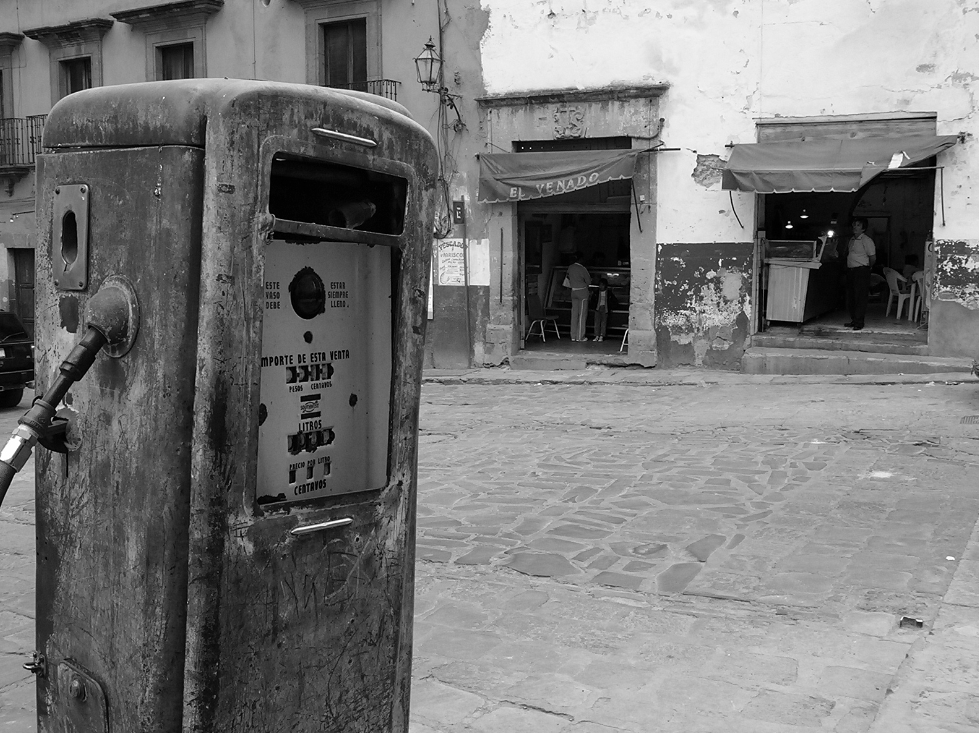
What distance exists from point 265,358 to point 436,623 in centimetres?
257

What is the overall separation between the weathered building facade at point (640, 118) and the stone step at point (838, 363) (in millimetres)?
431

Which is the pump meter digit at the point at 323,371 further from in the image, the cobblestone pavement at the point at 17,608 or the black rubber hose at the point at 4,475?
the cobblestone pavement at the point at 17,608

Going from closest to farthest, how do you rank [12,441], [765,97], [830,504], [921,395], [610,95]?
[12,441]
[830,504]
[921,395]
[765,97]
[610,95]

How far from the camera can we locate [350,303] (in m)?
2.92

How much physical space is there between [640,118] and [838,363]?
15.2 ft

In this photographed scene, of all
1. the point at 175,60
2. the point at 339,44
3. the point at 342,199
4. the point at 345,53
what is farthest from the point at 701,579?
the point at 175,60

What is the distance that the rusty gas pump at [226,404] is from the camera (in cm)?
251

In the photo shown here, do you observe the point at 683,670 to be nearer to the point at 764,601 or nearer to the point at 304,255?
the point at 764,601

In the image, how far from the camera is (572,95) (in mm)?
16156

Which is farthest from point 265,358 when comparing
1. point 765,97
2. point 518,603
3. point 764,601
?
point 765,97

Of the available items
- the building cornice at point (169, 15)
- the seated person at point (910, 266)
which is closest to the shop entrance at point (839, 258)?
the seated person at point (910, 266)

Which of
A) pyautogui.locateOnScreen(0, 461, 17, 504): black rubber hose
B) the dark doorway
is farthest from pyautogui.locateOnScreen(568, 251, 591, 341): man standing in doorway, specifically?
pyautogui.locateOnScreen(0, 461, 17, 504): black rubber hose

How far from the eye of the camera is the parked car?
13.8 meters

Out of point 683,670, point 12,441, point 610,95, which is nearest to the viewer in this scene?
point 12,441
